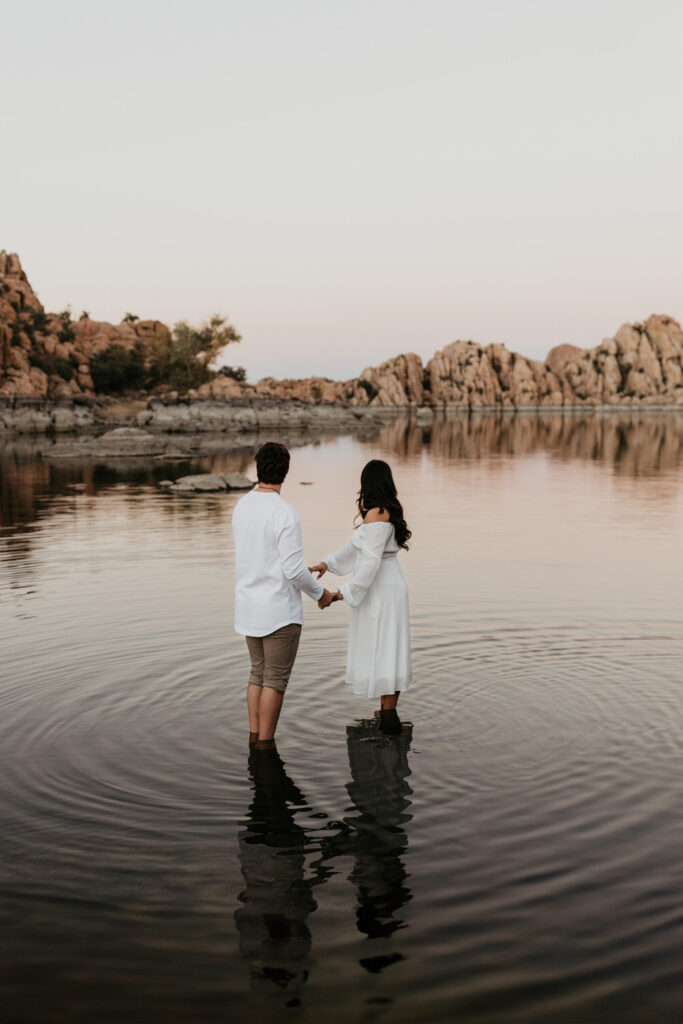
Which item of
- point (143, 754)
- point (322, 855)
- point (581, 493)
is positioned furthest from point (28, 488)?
point (322, 855)

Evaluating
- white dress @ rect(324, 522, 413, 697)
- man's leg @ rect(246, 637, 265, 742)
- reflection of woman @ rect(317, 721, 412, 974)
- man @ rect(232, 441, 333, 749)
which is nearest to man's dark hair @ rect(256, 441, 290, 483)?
man @ rect(232, 441, 333, 749)

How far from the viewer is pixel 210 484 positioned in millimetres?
30969

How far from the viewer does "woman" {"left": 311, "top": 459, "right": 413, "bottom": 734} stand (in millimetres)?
7883

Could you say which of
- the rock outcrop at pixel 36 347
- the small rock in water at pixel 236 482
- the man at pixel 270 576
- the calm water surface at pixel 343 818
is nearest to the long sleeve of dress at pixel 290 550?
the man at pixel 270 576

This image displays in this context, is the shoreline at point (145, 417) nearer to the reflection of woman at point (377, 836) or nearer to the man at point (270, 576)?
the man at point (270, 576)

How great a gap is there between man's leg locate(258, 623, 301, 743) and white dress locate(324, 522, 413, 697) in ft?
2.31

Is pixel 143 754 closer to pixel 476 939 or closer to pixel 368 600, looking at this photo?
pixel 368 600

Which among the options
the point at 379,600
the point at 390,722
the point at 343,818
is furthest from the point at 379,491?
the point at 343,818

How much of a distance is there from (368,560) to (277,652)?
118 centimetres

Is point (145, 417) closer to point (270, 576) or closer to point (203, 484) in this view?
point (203, 484)

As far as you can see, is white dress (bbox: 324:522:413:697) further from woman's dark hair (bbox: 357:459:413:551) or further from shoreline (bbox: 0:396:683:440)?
shoreline (bbox: 0:396:683:440)

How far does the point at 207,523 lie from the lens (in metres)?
23.3

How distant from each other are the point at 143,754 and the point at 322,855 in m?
2.40

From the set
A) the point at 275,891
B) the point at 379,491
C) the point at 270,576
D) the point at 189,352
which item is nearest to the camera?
the point at 275,891
